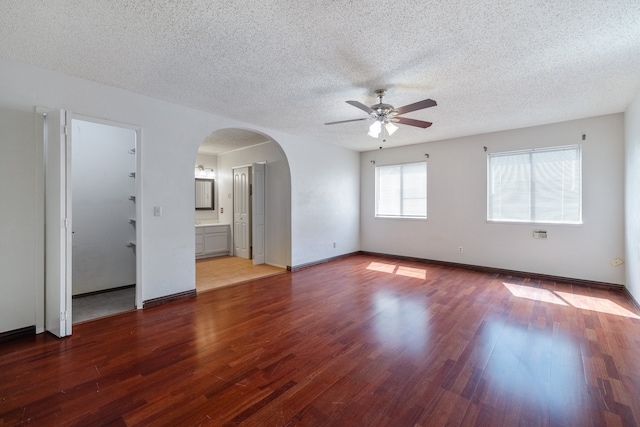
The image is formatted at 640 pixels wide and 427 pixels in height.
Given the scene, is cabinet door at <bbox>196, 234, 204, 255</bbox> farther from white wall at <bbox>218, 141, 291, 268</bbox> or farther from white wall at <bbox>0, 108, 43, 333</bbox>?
white wall at <bbox>0, 108, 43, 333</bbox>

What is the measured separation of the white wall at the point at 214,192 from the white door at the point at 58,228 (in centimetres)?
437

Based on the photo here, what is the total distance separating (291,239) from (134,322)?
284cm

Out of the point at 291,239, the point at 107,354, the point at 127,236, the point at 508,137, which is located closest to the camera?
the point at 107,354

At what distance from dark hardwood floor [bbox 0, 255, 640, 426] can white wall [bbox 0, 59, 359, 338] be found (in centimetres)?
55

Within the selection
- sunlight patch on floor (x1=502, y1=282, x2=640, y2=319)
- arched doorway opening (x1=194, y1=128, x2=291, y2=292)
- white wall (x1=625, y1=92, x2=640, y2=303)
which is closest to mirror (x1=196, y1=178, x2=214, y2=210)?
arched doorway opening (x1=194, y1=128, x2=291, y2=292)

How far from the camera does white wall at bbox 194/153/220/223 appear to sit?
23.6ft

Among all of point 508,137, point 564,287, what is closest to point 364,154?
point 508,137

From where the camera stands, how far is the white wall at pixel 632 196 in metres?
3.39

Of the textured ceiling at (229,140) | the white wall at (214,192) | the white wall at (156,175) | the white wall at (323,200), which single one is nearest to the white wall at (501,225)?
the white wall at (323,200)

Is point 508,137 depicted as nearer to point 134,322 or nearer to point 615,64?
point 615,64

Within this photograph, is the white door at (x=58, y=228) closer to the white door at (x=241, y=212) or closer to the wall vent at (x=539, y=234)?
the white door at (x=241, y=212)

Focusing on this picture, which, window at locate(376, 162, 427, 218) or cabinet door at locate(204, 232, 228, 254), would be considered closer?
window at locate(376, 162, 427, 218)

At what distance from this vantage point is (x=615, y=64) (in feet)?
8.90

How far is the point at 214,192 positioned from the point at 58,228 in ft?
15.9
